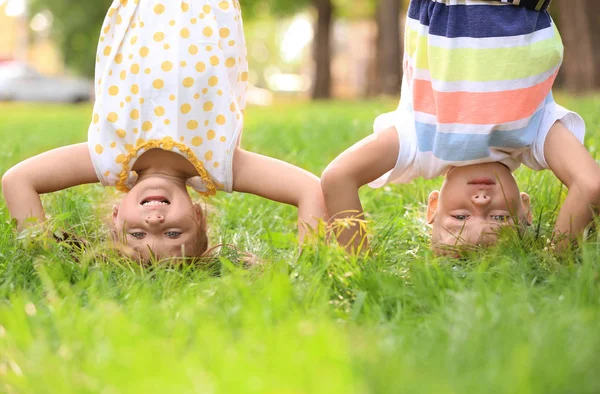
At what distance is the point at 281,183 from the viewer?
133 inches

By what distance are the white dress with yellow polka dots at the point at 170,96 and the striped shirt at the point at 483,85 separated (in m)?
0.76

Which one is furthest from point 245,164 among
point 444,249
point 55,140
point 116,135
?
point 55,140

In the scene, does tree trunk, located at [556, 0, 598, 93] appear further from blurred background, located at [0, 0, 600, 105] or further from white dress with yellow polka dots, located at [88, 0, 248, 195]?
white dress with yellow polka dots, located at [88, 0, 248, 195]

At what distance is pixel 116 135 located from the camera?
3424mm

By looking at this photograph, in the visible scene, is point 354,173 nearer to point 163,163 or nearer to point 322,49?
point 163,163

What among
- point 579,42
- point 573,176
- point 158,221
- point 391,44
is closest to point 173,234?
point 158,221

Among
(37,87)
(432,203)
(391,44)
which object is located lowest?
(37,87)

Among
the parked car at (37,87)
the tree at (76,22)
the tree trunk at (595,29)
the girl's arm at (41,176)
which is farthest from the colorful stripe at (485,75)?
the parked car at (37,87)

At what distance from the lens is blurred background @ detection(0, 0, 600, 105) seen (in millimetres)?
13789

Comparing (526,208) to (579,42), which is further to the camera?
(579,42)

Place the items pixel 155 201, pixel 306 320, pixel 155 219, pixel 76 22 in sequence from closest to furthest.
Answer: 1. pixel 306 320
2. pixel 155 219
3. pixel 155 201
4. pixel 76 22

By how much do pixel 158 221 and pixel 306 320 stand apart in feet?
3.42

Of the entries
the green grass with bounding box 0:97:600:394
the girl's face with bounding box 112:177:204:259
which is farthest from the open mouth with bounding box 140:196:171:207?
the green grass with bounding box 0:97:600:394

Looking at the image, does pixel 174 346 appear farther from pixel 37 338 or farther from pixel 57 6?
pixel 57 6
